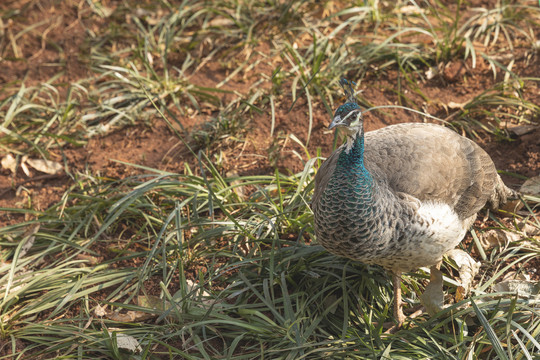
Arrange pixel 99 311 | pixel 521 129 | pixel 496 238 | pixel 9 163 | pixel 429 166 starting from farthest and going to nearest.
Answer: pixel 9 163, pixel 521 129, pixel 496 238, pixel 99 311, pixel 429 166

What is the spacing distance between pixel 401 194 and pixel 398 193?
16 mm

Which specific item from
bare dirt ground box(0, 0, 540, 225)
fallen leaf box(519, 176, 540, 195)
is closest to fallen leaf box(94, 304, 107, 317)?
Result: bare dirt ground box(0, 0, 540, 225)

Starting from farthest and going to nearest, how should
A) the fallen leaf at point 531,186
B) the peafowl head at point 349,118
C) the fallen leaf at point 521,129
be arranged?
the fallen leaf at point 521,129 < the fallen leaf at point 531,186 < the peafowl head at point 349,118

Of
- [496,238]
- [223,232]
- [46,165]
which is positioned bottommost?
[46,165]

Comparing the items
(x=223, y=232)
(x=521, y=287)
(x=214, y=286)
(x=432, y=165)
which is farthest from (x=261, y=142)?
(x=521, y=287)

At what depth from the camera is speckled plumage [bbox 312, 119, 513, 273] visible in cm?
258

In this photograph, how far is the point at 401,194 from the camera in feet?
8.95

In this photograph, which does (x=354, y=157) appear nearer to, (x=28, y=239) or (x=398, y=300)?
(x=398, y=300)

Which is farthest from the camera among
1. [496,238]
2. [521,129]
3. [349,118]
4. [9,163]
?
[9,163]

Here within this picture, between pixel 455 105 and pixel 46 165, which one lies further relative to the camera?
pixel 46 165

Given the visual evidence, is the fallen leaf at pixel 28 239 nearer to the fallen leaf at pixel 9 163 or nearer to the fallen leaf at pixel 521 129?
the fallen leaf at pixel 9 163

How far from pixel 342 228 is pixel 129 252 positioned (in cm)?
146

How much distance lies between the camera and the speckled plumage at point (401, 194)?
2.58 metres

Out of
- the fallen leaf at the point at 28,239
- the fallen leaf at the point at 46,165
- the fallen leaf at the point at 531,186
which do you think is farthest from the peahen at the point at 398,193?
the fallen leaf at the point at 46,165
